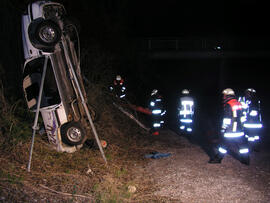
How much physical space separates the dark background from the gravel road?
1307 millimetres

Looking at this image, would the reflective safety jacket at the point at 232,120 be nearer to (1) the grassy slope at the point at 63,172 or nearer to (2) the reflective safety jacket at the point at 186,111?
(1) the grassy slope at the point at 63,172

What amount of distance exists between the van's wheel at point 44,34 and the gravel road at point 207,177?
308 centimetres

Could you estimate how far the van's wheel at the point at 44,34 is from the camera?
4.71 metres

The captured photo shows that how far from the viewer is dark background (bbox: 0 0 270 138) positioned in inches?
281

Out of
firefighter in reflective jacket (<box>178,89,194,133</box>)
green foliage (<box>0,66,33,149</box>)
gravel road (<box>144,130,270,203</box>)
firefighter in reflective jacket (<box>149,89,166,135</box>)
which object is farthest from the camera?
firefighter in reflective jacket (<box>149,89,166,135</box>)

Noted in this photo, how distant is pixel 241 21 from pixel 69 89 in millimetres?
Result: 25873

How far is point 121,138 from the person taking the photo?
25.7 feet

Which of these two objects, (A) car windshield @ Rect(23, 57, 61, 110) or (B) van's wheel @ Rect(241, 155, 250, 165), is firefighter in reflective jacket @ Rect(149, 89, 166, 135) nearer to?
(B) van's wheel @ Rect(241, 155, 250, 165)

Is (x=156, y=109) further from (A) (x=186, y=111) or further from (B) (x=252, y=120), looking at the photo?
(B) (x=252, y=120)

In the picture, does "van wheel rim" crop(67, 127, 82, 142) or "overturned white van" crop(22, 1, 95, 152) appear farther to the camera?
"van wheel rim" crop(67, 127, 82, 142)

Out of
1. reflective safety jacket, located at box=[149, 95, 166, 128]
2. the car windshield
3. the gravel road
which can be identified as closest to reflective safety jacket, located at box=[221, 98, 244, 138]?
the gravel road

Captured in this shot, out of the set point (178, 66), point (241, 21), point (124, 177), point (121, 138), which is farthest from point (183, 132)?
point (241, 21)

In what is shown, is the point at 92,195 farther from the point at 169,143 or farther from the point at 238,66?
the point at 238,66

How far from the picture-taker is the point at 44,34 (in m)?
4.75
